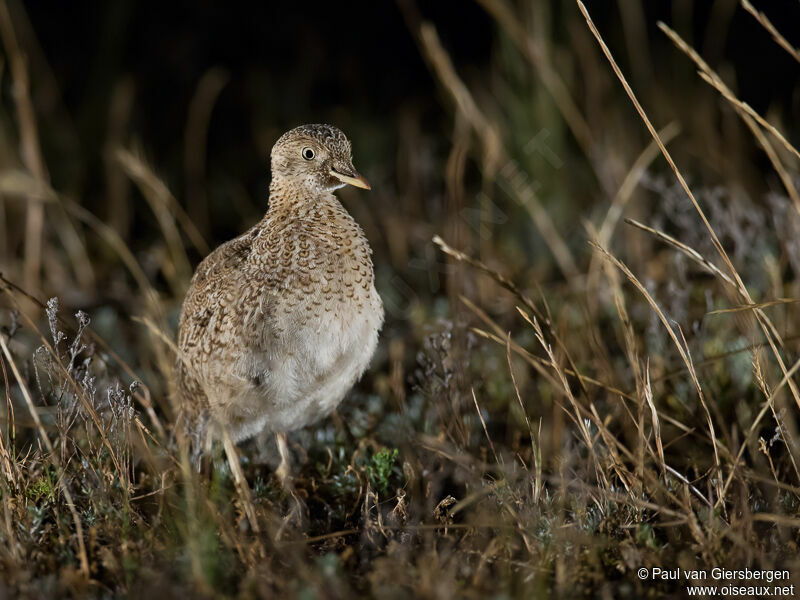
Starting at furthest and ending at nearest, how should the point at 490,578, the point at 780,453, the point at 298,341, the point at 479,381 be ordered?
1. the point at 479,381
2. the point at 780,453
3. the point at 298,341
4. the point at 490,578

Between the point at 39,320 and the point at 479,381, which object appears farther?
the point at 39,320

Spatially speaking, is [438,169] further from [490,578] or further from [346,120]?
[490,578]

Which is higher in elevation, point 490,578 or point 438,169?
point 438,169

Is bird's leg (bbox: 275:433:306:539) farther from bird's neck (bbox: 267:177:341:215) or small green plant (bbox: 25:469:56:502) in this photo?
bird's neck (bbox: 267:177:341:215)

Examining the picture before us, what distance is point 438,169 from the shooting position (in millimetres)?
6918

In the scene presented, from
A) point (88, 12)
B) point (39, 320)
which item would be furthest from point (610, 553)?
point (88, 12)

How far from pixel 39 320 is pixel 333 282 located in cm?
263

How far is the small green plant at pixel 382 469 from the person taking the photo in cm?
316

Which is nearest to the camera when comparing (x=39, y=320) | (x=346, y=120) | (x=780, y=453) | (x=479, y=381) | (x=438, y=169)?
(x=780, y=453)

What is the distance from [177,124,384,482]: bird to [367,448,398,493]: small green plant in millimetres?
272

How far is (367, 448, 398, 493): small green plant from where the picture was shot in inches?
125

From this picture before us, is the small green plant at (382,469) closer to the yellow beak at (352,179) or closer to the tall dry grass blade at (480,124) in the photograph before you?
the yellow beak at (352,179)

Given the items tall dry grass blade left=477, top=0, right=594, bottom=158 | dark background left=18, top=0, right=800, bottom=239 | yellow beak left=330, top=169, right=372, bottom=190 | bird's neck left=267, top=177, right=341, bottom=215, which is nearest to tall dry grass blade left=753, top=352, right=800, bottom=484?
yellow beak left=330, top=169, right=372, bottom=190

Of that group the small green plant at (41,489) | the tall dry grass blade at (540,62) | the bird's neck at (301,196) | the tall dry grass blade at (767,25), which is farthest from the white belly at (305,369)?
the tall dry grass blade at (540,62)
